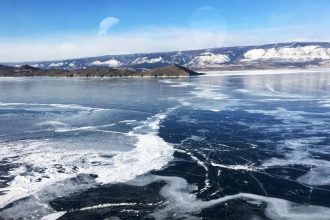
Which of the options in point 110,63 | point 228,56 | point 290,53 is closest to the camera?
point 290,53

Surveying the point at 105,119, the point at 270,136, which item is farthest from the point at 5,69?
the point at 270,136

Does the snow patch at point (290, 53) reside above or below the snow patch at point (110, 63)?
above

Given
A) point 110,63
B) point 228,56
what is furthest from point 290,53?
point 110,63

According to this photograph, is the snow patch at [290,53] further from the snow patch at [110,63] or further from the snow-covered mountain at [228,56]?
the snow patch at [110,63]

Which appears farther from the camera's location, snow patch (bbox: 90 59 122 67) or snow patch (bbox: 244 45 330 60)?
snow patch (bbox: 90 59 122 67)

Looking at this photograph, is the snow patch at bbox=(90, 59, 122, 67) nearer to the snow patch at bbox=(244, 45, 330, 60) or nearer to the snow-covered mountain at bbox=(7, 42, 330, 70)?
the snow-covered mountain at bbox=(7, 42, 330, 70)

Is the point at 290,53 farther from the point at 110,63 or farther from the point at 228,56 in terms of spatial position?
the point at 110,63

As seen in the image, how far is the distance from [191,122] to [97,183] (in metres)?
6.62

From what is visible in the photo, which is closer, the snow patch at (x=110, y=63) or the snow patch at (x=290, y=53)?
the snow patch at (x=290, y=53)

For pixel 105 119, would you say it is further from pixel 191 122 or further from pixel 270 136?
pixel 270 136

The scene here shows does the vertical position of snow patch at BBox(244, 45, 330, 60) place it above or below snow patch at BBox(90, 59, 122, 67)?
above

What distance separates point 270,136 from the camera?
11188 mm

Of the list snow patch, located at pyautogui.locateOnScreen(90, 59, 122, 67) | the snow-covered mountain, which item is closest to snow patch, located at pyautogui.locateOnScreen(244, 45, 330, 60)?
the snow-covered mountain

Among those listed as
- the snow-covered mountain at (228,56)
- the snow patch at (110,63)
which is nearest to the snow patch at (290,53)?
the snow-covered mountain at (228,56)
